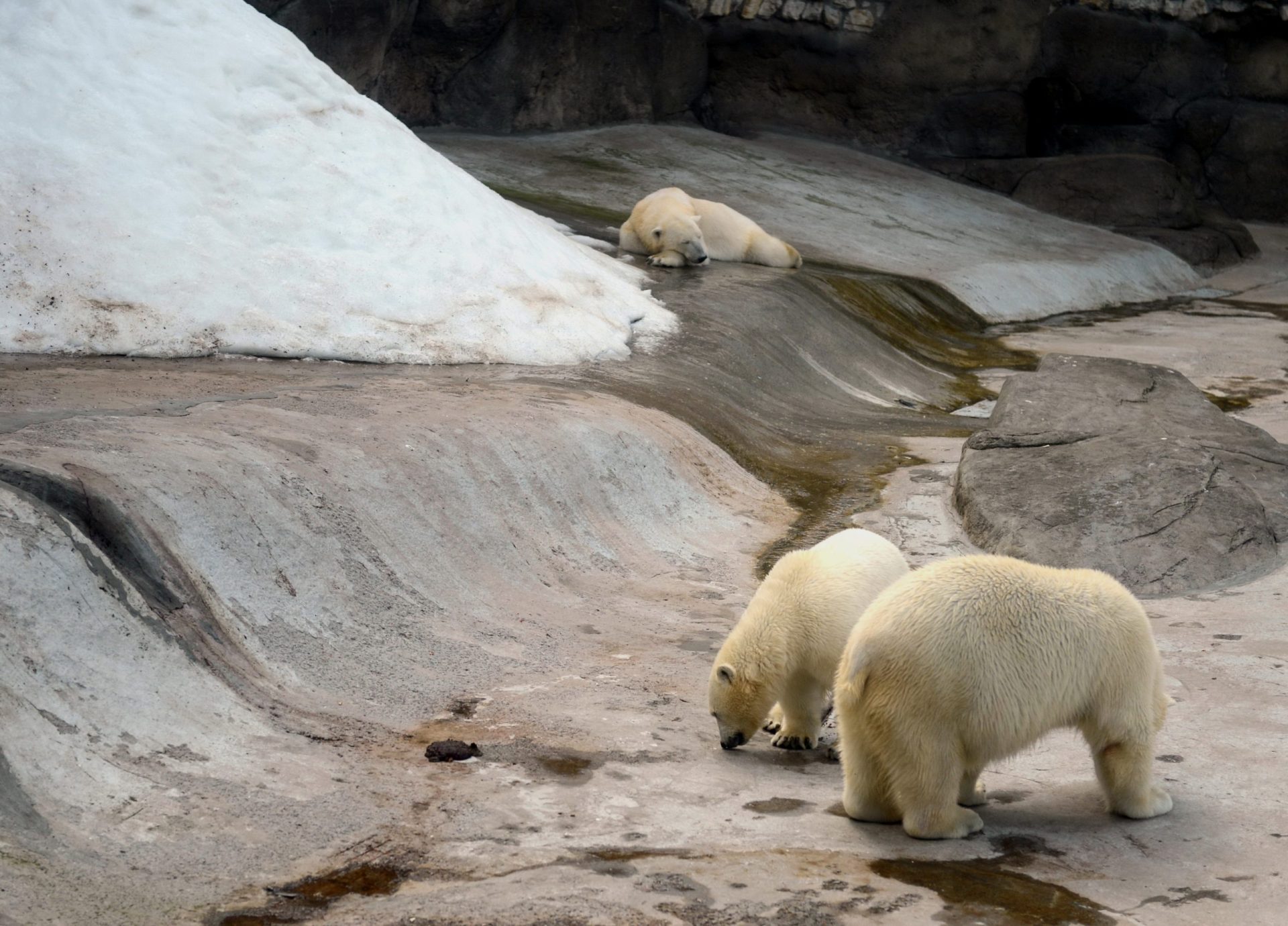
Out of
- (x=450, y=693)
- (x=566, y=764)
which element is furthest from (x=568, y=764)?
(x=450, y=693)

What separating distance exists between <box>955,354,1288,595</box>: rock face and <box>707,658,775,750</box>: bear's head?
2.94 m

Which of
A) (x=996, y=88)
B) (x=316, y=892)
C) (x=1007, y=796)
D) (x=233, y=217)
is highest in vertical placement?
(x=996, y=88)

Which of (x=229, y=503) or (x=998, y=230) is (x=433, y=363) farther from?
(x=998, y=230)

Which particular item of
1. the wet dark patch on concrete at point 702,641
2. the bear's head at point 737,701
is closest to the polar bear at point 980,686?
the bear's head at point 737,701

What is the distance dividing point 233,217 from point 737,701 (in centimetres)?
530

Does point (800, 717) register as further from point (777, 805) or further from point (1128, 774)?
point (1128, 774)

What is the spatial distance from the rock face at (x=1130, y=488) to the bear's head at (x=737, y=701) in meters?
2.94

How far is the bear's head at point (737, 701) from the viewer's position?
14.9 feet

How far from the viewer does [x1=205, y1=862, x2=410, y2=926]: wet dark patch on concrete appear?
10.5 feet

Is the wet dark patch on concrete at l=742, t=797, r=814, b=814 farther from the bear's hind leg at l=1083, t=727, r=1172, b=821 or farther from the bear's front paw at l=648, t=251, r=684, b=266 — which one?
the bear's front paw at l=648, t=251, r=684, b=266

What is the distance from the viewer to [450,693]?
195 inches

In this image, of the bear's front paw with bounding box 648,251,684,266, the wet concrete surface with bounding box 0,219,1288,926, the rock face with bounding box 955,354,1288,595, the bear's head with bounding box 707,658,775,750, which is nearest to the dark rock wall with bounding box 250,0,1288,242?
the bear's front paw with bounding box 648,251,684,266

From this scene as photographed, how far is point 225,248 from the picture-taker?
27.2 ft

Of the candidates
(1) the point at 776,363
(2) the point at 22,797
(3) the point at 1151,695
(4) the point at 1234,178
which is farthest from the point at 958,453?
(4) the point at 1234,178
